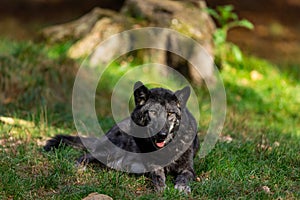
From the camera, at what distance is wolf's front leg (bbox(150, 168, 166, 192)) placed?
4918mm

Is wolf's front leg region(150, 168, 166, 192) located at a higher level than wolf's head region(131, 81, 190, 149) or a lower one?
lower

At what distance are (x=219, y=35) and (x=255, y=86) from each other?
3.88ft

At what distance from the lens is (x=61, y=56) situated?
8.98 metres

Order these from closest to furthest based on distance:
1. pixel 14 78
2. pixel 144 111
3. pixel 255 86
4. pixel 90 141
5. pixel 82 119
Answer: pixel 144 111, pixel 90 141, pixel 82 119, pixel 14 78, pixel 255 86

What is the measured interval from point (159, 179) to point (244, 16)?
920cm

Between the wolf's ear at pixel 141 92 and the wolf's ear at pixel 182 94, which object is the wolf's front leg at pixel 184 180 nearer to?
the wolf's ear at pixel 182 94

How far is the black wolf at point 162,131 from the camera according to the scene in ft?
16.3

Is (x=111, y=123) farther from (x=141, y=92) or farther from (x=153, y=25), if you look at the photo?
(x=153, y=25)

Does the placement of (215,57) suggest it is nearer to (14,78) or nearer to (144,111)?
(14,78)

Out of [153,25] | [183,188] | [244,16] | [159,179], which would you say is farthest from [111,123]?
[244,16]

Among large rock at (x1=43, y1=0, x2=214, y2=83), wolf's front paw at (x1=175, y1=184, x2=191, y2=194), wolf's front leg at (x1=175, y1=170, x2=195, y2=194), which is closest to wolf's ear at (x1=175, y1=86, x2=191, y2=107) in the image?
wolf's front leg at (x1=175, y1=170, x2=195, y2=194)

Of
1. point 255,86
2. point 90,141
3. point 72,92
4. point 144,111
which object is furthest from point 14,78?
point 255,86

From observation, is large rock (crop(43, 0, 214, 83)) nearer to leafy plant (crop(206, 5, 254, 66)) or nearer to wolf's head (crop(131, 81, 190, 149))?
leafy plant (crop(206, 5, 254, 66))

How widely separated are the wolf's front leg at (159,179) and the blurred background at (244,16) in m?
7.63
